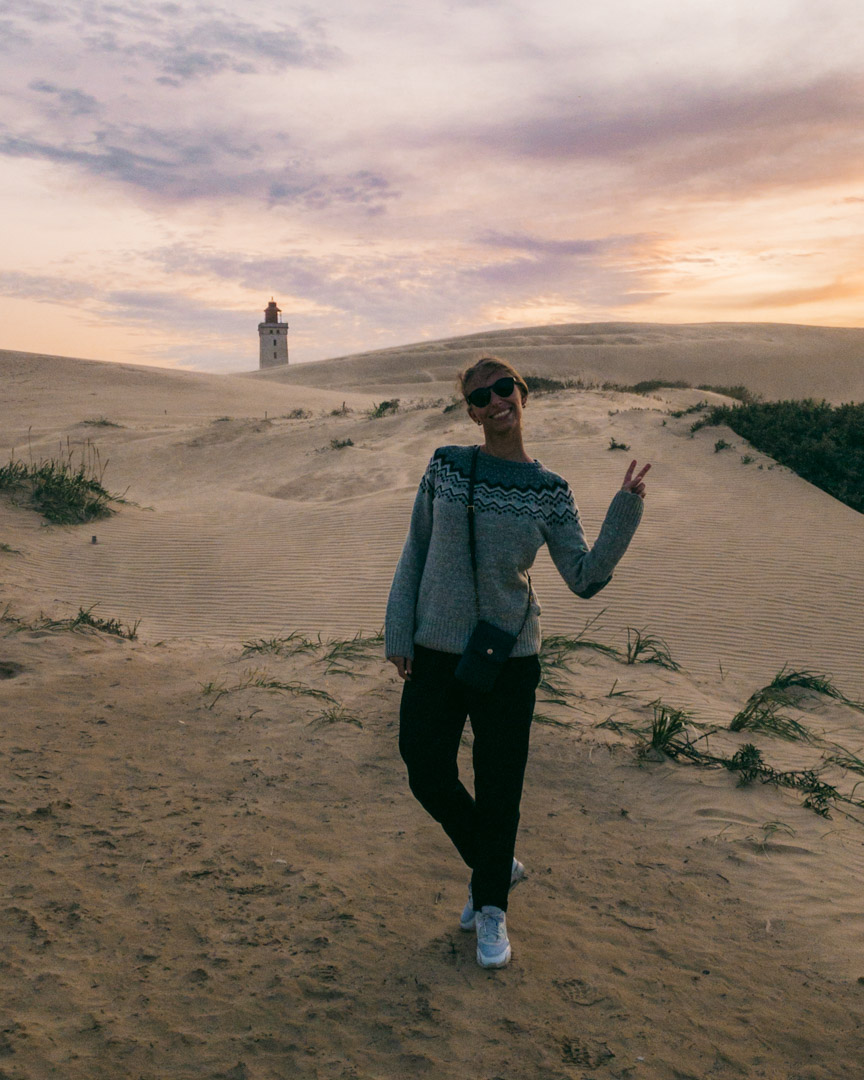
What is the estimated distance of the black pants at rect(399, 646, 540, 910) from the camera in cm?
287

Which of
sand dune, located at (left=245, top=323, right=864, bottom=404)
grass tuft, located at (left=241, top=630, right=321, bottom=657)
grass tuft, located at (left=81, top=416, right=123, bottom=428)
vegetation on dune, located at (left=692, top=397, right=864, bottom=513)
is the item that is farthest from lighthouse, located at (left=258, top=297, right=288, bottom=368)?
grass tuft, located at (left=241, top=630, right=321, bottom=657)

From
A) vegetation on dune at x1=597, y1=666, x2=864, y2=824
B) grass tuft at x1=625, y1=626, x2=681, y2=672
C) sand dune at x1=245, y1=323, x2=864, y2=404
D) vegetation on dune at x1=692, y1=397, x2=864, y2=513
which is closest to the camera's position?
vegetation on dune at x1=597, y1=666, x2=864, y2=824

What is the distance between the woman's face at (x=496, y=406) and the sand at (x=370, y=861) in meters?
1.85

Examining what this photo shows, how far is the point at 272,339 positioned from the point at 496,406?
64.4 meters

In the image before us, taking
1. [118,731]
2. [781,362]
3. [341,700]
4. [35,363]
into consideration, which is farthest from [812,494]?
[781,362]

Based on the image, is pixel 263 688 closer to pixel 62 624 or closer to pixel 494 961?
pixel 62 624

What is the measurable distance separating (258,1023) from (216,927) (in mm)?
543

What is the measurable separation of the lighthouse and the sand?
57.5 m

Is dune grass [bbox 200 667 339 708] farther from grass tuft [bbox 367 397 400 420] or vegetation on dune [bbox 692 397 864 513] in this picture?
grass tuft [bbox 367 397 400 420]

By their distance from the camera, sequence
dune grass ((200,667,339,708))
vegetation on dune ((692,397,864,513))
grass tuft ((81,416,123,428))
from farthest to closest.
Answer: grass tuft ((81,416,123,428)) → vegetation on dune ((692,397,864,513)) → dune grass ((200,667,339,708))

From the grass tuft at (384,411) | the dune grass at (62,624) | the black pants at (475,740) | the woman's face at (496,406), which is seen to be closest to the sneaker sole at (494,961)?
the black pants at (475,740)

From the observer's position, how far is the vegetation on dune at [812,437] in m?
11.7

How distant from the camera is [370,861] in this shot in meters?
3.70

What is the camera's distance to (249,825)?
3.96 meters
